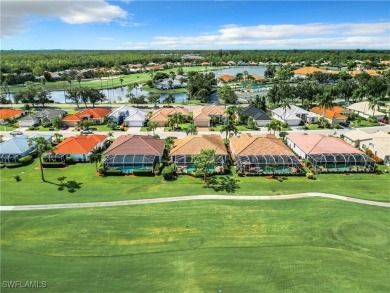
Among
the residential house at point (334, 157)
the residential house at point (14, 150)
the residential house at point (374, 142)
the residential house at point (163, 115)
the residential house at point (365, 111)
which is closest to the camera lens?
the residential house at point (334, 157)

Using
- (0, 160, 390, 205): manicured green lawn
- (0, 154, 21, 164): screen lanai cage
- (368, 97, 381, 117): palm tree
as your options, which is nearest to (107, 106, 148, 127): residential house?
(0, 154, 21, 164): screen lanai cage

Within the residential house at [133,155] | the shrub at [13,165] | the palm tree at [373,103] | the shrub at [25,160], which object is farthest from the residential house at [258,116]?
the shrub at [13,165]

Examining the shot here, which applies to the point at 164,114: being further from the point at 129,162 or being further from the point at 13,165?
the point at 13,165

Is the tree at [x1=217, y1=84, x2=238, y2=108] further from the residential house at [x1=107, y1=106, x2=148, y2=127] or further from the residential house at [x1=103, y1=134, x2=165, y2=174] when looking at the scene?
the residential house at [x1=103, y1=134, x2=165, y2=174]

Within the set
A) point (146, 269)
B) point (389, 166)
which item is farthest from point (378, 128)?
point (146, 269)

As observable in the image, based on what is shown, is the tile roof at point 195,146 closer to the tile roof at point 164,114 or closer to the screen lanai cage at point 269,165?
the screen lanai cage at point 269,165

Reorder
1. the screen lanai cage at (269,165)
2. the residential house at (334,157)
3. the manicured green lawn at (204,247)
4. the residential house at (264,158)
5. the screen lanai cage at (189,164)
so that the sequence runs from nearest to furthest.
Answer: the manicured green lawn at (204,247), the screen lanai cage at (269,165), the residential house at (264,158), the screen lanai cage at (189,164), the residential house at (334,157)
